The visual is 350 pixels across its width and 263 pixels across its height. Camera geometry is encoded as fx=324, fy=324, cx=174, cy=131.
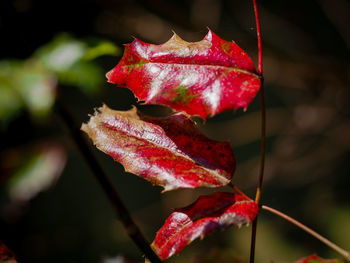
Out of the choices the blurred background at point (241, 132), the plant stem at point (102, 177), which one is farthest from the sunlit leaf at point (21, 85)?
the blurred background at point (241, 132)

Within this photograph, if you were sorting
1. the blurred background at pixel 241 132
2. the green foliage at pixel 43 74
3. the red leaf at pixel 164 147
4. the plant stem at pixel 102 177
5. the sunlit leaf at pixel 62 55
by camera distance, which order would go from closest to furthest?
the plant stem at pixel 102 177
the red leaf at pixel 164 147
the green foliage at pixel 43 74
the sunlit leaf at pixel 62 55
the blurred background at pixel 241 132

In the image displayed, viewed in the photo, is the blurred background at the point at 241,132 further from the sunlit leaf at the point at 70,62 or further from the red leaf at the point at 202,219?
the red leaf at the point at 202,219

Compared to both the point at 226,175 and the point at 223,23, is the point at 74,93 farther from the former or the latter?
the point at 226,175

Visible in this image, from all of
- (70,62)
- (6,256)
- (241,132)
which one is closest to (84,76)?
(70,62)

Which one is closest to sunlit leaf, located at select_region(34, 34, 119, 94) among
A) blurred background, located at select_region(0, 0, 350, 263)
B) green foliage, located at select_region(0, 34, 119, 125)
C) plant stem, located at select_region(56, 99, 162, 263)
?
green foliage, located at select_region(0, 34, 119, 125)

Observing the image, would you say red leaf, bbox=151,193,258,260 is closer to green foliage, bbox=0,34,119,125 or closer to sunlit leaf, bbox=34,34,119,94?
green foliage, bbox=0,34,119,125

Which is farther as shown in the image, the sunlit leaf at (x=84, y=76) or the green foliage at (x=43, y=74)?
the sunlit leaf at (x=84, y=76)

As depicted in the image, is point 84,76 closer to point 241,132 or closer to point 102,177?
point 102,177
